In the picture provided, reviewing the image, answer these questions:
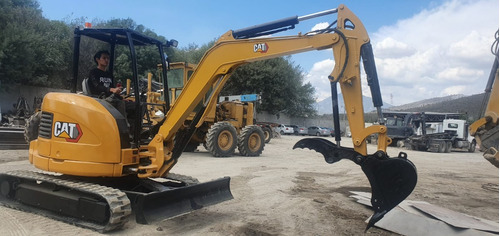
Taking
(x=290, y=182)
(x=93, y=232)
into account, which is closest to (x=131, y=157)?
(x=93, y=232)

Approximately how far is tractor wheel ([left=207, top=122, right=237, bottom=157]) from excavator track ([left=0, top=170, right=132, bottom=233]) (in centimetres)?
762

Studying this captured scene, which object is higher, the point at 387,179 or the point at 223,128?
the point at 223,128

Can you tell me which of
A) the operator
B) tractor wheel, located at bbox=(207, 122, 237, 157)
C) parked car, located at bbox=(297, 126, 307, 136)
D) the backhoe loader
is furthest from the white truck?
the operator

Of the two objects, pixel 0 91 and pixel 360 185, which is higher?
pixel 0 91

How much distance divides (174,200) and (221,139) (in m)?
8.56

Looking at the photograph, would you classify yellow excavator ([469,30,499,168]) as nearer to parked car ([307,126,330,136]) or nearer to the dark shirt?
the dark shirt

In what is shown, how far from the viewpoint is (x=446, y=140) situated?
25.6 m

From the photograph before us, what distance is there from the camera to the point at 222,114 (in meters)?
15.4

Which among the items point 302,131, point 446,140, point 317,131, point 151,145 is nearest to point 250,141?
point 151,145

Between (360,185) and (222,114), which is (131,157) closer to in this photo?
(360,185)

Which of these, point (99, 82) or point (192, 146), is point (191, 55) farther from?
point (99, 82)

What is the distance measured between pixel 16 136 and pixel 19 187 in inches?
310

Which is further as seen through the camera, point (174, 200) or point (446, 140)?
point (446, 140)

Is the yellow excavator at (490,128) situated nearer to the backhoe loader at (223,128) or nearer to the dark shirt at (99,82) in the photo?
the dark shirt at (99,82)
